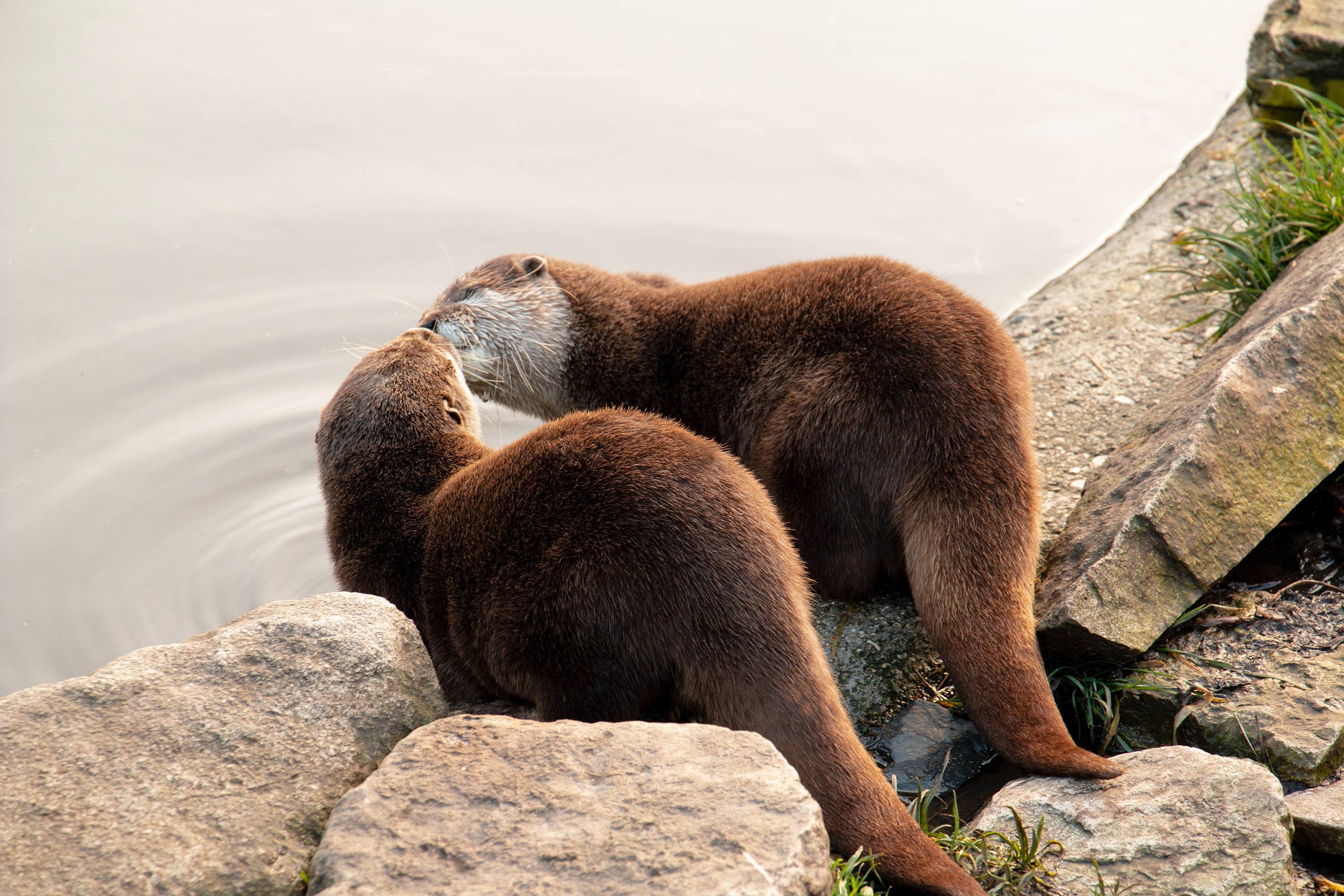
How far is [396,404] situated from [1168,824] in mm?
1783

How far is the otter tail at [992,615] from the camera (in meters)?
1.99

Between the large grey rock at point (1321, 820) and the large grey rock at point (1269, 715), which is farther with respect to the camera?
the large grey rock at point (1269, 715)

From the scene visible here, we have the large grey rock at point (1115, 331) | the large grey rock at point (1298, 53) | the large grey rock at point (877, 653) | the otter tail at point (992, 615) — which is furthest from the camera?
the large grey rock at point (1298, 53)

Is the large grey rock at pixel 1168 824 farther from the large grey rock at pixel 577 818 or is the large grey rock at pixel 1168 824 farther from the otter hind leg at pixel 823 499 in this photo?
the otter hind leg at pixel 823 499

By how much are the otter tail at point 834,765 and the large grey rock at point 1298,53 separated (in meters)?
3.58

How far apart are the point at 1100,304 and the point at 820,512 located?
199 centimetres

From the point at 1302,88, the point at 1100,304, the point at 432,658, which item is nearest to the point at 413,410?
the point at 432,658

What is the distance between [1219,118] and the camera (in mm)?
5465

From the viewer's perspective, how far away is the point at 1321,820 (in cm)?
190

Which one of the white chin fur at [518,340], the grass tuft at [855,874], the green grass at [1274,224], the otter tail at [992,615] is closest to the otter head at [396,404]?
the white chin fur at [518,340]

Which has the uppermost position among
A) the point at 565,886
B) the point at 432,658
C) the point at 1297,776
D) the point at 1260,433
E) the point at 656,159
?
the point at 656,159

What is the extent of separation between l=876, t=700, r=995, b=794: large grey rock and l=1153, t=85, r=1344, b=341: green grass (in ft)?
5.71

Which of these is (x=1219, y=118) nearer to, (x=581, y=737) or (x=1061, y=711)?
(x=1061, y=711)

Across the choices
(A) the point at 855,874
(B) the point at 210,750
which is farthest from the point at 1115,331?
(B) the point at 210,750
